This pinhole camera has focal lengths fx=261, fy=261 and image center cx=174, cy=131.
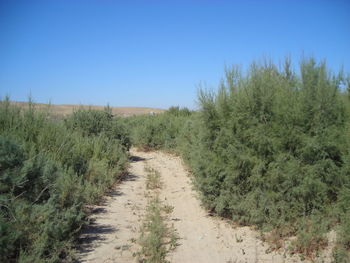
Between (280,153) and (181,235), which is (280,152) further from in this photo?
(181,235)

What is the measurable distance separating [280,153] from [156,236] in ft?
8.59

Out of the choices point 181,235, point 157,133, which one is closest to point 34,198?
point 181,235

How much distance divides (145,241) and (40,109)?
517 cm

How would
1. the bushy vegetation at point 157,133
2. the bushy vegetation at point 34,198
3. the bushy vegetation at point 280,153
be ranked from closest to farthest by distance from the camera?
the bushy vegetation at point 34,198 → the bushy vegetation at point 280,153 → the bushy vegetation at point 157,133

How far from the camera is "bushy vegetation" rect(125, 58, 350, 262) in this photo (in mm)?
4375

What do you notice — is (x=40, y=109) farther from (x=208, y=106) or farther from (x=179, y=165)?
(x=179, y=165)

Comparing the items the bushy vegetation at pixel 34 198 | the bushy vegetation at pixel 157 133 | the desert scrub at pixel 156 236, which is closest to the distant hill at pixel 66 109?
the bushy vegetation at pixel 34 198

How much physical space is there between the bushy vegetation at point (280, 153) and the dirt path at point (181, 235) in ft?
1.24

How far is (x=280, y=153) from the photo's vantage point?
472 centimetres

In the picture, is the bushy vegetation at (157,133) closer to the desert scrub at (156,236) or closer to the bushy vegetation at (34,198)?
the bushy vegetation at (34,198)

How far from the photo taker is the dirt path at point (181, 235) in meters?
3.93

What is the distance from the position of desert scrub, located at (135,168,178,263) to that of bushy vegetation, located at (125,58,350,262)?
1060 mm

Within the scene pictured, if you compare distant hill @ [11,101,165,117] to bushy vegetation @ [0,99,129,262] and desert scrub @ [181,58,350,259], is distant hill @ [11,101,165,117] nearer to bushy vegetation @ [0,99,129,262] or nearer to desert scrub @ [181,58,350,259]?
bushy vegetation @ [0,99,129,262]

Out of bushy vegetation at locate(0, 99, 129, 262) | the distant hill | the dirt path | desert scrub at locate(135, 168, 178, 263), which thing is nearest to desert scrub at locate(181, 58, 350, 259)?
the dirt path
